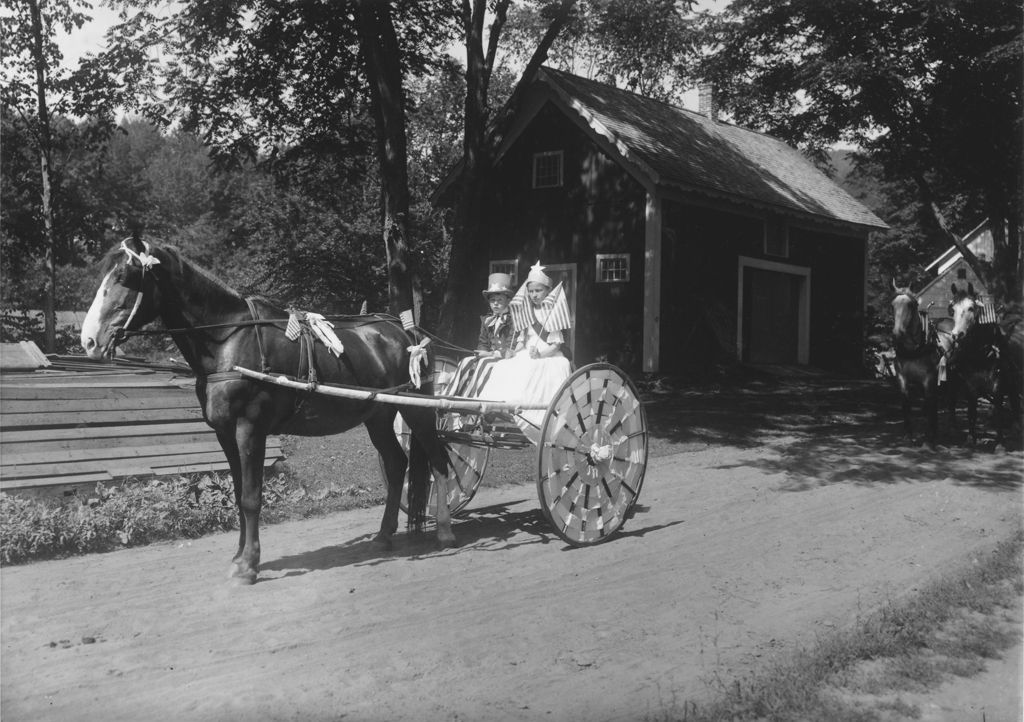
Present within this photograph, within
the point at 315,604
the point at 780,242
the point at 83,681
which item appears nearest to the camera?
the point at 83,681

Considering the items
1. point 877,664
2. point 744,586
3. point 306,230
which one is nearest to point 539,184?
point 306,230

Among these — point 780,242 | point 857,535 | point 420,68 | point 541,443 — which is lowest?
point 857,535

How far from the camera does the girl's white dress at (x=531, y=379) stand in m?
7.57

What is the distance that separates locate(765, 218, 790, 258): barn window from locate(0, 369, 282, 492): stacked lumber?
18.5m

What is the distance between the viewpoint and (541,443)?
7.01 meters

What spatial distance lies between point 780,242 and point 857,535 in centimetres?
1853

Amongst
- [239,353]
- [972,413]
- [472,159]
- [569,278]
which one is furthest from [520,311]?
[569,278]

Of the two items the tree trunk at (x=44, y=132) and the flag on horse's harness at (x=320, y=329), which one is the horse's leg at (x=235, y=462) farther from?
the tree trunk at (x=44, y=132)

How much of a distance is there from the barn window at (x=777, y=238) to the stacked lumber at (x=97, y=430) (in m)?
18.5

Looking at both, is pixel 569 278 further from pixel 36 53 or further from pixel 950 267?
pixel 950 267

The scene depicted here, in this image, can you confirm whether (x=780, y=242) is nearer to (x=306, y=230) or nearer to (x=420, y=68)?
(x=420, y=68)

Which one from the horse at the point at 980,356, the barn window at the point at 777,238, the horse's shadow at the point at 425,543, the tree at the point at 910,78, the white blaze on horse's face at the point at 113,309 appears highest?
the tree at the point at 910,78

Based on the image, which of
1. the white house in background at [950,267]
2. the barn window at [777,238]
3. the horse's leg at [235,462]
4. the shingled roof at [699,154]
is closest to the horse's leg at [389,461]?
the horse's leg at [235,462]

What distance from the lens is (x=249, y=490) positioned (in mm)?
6629
